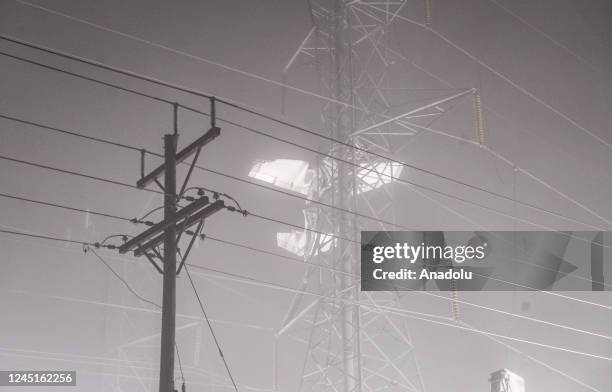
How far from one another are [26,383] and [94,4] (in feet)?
49.2

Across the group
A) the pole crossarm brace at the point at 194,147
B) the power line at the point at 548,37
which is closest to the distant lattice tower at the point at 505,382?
the pole crossarm brace at the point at 194,147

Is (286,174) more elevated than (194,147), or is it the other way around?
(286,174)

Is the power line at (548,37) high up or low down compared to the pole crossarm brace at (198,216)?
up

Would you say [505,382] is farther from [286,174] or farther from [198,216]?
[286,174]

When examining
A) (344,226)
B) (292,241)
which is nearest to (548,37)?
(292,241)

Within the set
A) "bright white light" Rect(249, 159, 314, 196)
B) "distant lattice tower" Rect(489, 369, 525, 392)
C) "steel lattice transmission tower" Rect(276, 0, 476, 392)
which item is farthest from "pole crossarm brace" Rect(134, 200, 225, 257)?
"bright white light" Rect(249, 159, 314, 196)

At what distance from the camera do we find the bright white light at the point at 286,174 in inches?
1144

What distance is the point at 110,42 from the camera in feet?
113

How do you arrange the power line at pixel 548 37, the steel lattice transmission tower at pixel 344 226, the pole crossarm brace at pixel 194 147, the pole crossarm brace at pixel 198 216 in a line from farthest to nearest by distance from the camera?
the power line at pixel 548 37, the steel lattice transmission tower at pixel 344 226, the pole crossarm brace at pixel 194 147, the pole crossarm brace at pixel 198 216

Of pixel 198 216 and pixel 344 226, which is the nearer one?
pixel 198 216

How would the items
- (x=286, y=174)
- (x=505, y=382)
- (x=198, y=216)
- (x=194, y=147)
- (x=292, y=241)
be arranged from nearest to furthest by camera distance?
1. (x=198, y=216)
2. (x=194, y=147)
3. (x=505, y=382)
4. (x=286, y=174)
5. (x=292, y=241)

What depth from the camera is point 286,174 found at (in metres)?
30.7

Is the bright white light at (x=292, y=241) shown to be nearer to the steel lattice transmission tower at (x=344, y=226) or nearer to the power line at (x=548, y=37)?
the power line at (x=548, y=37)

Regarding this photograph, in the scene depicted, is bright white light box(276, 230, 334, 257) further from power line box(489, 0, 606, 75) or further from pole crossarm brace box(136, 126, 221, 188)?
pole crossarm brace box(136, 126, 221, 188)
